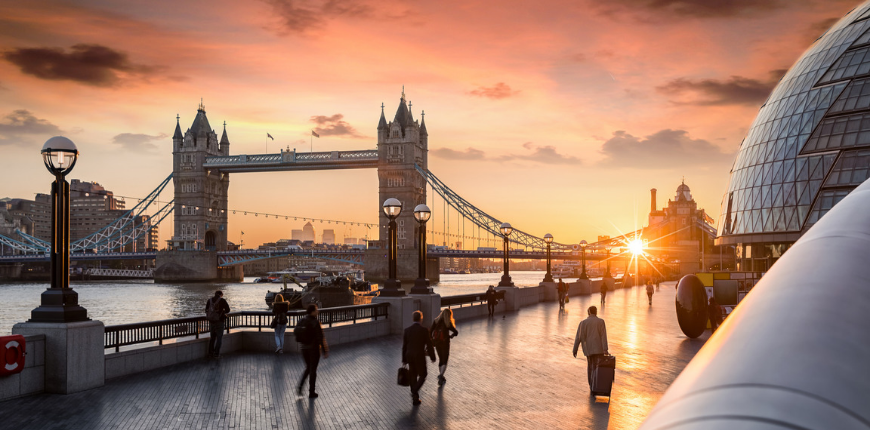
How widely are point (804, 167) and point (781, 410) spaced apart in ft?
188

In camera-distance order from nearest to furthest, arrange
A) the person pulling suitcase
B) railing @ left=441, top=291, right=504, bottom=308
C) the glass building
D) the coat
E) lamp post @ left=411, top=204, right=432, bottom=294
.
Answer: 1. the person pulling suitcase
2. the coat
3. lamp post @ left=411, top=204, right=432, bottom=294
4. railing @ left=441, top=291, right=504, bottom=308
5. the glass building

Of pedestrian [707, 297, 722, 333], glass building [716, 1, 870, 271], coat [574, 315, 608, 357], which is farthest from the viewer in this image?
glass building [716, 1, 870, 271]

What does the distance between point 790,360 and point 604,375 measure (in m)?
9.63

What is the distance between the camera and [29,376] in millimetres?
10836

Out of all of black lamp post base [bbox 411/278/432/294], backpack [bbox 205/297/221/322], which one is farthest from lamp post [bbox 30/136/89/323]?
black lamp post base [bbox 411/278/432/294]

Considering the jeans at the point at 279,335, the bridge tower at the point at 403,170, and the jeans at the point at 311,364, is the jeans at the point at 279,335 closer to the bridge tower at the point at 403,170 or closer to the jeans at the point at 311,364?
the jeans at the point at 311,364

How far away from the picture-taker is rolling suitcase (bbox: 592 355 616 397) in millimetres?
11086

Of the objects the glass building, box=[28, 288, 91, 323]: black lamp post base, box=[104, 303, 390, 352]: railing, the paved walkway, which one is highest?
the glass building

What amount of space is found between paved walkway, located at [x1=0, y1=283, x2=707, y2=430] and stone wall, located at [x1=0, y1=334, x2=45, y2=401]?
0.75 ft

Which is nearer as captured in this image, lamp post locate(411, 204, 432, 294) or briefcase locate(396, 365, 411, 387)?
briefcase locate(396, 365, 411, 387)

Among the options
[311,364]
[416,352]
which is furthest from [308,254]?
[416,352]

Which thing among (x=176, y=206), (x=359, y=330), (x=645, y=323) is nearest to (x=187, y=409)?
(x=359, y=330)

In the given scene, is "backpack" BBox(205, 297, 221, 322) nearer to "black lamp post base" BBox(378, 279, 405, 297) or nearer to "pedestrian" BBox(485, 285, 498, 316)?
"black lamp post base" BBox(378, 279, 405, 297)

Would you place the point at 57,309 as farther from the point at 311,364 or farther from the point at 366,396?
the point at 366,396
